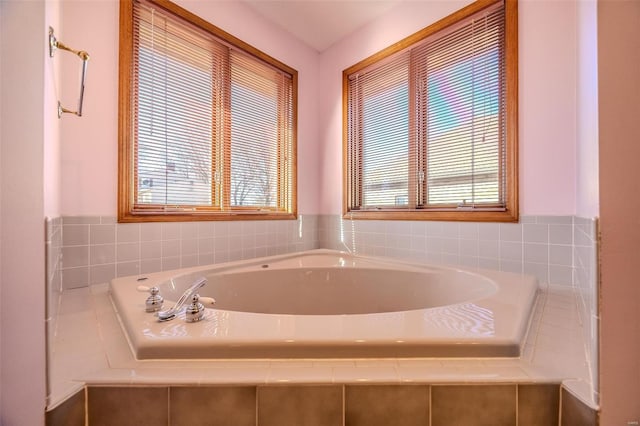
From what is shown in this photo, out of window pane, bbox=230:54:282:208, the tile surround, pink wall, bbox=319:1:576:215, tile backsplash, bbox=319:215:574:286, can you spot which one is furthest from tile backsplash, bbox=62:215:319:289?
pink wall, bbox=319:1:576:215

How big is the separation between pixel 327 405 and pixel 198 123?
5.57ft

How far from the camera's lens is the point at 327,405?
59cm

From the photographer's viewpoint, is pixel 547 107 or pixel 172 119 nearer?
pixel 547 107

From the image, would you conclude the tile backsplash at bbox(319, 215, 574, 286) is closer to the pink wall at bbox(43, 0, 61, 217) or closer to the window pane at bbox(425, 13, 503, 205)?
the window pane at bbox(425, 13, 503, 205)

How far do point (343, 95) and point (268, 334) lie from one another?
6.74 ft

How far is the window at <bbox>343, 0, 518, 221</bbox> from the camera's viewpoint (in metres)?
1.52

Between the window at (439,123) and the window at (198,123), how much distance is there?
587 millimetres

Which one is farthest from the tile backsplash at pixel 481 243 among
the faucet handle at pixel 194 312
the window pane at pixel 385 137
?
the faucet handle at pixel 194 312

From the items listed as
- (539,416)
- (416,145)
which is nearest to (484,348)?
(539,416)

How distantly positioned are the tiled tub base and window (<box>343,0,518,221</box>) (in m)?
1.13

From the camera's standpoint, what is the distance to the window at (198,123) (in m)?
1.46

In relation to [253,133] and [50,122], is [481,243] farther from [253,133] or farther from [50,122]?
[50,122]

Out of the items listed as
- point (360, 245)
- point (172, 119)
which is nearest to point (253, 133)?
point (172, 119)
